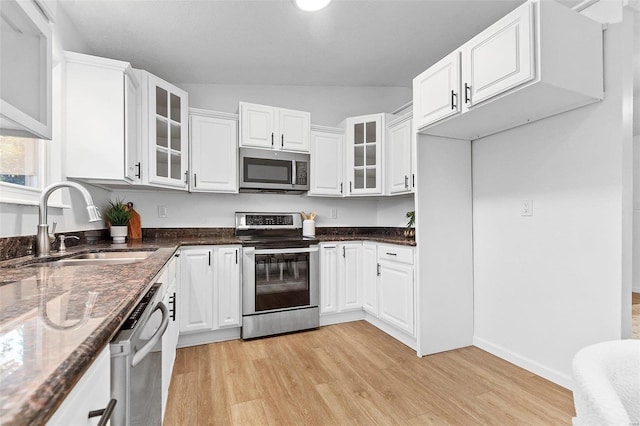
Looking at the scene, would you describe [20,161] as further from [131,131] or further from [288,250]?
[288,250]

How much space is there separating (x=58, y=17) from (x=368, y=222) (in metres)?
3.31

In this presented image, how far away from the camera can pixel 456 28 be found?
7.93ft

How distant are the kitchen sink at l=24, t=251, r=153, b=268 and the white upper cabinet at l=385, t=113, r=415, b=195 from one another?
2275 mm

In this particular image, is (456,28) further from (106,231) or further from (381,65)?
(106,231)

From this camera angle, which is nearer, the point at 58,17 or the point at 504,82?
the point at 504,82

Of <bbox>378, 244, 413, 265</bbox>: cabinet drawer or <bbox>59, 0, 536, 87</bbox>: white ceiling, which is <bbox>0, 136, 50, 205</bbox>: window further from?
<bbox>378, 244, 413, 265</bbox>: cabinet drawer

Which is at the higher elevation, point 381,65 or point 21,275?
point 381,65

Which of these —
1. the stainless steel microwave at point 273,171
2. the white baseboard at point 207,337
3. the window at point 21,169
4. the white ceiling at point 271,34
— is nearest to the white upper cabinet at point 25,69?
the window at point 21,169

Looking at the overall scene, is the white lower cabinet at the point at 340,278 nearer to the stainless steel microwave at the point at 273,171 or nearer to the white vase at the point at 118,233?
the stainless steel microwave at the point at 273,171

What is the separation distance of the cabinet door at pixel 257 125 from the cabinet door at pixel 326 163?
0.48 meters

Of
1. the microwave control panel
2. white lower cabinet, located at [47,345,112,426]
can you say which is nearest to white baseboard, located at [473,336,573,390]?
the microwave control panel

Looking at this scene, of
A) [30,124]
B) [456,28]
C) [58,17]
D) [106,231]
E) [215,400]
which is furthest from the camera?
[106,231]

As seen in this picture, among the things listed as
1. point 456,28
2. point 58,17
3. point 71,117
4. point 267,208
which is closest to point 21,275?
point 71,117

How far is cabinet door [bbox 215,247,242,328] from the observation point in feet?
8.43
